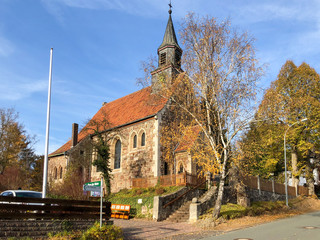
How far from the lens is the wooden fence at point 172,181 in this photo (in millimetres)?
20686

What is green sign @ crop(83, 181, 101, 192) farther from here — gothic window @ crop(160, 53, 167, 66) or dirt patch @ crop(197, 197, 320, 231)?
gothic window @ crop(160, 53, 167, 66)

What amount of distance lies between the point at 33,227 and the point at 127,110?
22.4 meters

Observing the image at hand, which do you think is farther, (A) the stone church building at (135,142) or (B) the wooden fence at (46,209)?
(A) the stone church building at (135,142)

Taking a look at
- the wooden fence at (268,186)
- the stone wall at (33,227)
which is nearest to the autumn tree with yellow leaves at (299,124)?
Result: the wooden fence at (268,186)

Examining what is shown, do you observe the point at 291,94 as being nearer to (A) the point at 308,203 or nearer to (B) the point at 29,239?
(A) the point at 308,203

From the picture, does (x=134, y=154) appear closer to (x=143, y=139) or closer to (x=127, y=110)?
(x=143, y=139)

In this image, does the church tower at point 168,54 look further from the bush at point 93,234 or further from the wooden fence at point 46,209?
the bush at point 93,234

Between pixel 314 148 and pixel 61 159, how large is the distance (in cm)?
2720

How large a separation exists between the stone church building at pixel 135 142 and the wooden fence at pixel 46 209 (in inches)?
434

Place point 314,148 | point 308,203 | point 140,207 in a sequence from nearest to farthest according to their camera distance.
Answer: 1. point 140,207
2. point 308,203
3. point 314,148

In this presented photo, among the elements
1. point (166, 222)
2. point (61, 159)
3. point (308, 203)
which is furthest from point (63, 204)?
point (61, 159)

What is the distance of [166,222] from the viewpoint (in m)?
17.4

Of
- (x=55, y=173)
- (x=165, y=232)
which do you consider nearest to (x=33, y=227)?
(x=165, y=232)

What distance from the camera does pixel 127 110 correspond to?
31.9m
